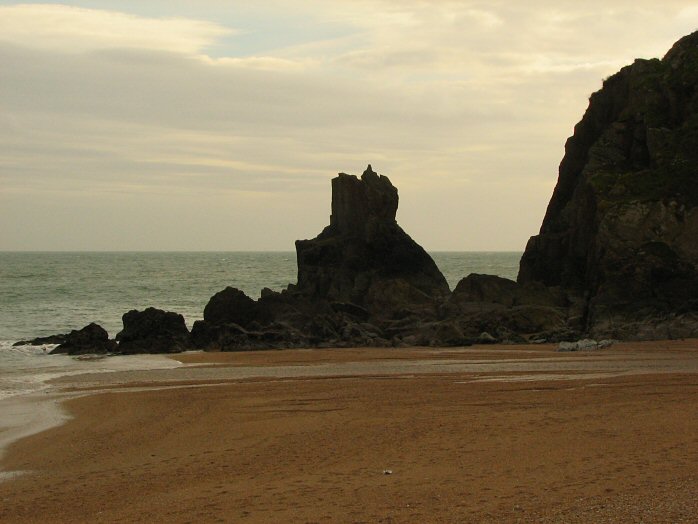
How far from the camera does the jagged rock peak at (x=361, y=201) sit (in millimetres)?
52969

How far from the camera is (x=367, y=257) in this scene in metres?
50.8

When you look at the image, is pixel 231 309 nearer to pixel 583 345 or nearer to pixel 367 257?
pixel 367 257

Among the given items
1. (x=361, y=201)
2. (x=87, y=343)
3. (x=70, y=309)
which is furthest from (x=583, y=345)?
(x=70, y=309)

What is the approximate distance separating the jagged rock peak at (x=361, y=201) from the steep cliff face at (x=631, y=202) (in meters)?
8.48

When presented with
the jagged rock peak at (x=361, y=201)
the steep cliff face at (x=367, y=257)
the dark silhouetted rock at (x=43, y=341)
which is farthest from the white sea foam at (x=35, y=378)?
the jagged rock peak at (x=361, y=201)

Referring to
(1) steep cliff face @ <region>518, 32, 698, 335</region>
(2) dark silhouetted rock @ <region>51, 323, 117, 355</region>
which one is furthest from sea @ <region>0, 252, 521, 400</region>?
(1) steep cliff face @ <region>518, 32, 698, 335</region>

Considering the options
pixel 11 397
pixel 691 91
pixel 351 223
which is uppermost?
pixel 691 91

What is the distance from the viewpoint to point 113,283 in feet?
327

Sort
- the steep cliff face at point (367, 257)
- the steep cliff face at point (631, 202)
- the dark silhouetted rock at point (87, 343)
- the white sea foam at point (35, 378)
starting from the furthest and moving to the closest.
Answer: the steep cliff face at point (367, 257) < the dark silhouetted rock at point (87, 343) < the steep cliff face at point (631, 202) < the white sea foam at point (35, 378)

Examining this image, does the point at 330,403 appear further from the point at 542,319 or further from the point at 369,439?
the point at 542,319

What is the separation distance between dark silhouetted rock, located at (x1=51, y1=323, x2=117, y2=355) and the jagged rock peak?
708 inches

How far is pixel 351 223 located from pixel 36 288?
45.0 metres

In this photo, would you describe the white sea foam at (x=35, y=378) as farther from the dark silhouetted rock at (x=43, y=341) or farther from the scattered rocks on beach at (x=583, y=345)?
the scattered rocks on beach at (x=583, y=345)

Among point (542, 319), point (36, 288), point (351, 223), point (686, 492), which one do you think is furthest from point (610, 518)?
point (36, 288)
